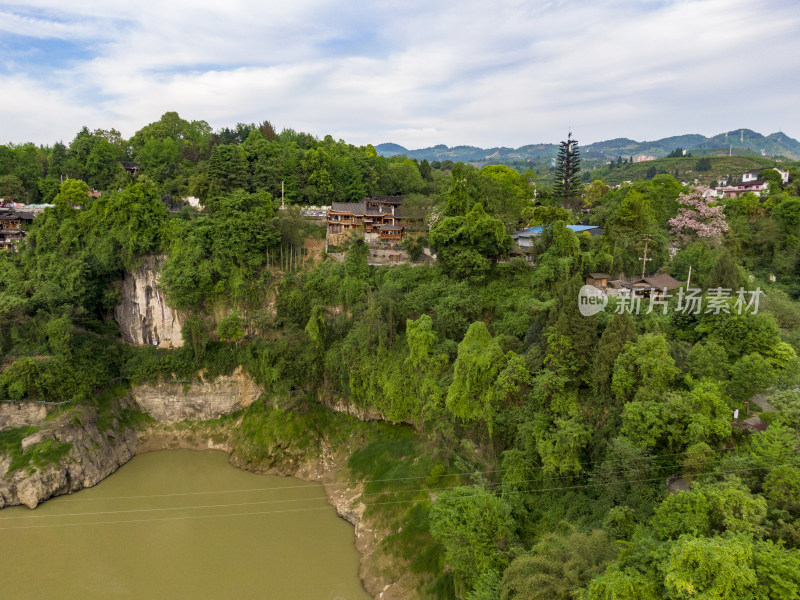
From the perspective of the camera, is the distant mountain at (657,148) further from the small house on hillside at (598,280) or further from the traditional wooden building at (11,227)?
the small house on hillside at (598,280)

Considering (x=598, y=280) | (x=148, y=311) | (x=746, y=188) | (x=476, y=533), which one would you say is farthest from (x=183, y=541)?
(x=746, y=188)

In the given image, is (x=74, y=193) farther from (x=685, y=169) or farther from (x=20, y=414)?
(x=685, y=169)

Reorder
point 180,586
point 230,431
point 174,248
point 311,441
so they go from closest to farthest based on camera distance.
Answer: point 180,586 → point 311,441 → point 230,431 → point 174,248

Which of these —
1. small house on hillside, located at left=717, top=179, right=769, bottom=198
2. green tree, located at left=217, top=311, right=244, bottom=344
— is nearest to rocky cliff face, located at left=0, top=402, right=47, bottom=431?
green tree, located at left=217, top=311, right=244, bottom=344

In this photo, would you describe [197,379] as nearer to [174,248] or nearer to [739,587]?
[174,248]

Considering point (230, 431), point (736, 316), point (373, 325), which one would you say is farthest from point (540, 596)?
point (230, 431)

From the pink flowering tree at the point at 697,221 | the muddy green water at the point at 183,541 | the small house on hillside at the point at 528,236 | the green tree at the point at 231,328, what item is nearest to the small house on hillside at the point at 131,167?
the green tree at the point at 231,328

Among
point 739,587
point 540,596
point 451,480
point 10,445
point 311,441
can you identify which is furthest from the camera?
point 311,441
